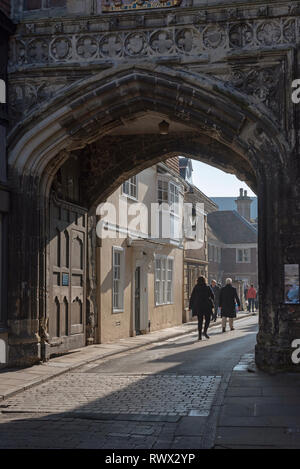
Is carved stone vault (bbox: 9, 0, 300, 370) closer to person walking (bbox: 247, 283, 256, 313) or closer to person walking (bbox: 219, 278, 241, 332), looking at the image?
person walking (bbox: 219, 278, 241, 332)

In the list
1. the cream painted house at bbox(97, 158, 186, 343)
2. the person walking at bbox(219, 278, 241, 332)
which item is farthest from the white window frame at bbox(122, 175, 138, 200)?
the person walking at bbox(219, 278, 241, 332)

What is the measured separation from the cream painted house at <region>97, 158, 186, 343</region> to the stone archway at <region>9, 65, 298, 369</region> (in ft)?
12.4

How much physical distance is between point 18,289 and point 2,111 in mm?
3044

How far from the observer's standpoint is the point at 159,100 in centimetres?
1097

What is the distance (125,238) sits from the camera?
17250 mm

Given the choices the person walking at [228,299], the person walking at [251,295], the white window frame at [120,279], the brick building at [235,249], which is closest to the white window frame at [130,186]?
the white window frame at [120,279]

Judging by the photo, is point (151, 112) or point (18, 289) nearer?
point (18, 289)

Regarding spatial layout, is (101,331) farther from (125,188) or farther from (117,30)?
(117,30)

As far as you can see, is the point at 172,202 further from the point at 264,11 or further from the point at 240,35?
the point at 264,11

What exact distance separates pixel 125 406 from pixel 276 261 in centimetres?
375

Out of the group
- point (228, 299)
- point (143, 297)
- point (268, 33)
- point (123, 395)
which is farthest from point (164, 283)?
point (123, 395)

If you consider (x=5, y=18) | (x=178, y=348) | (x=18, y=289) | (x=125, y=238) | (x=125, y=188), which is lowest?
Answer: (x=178, y=348)

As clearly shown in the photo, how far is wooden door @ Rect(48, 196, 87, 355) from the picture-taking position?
1205 centimetres
